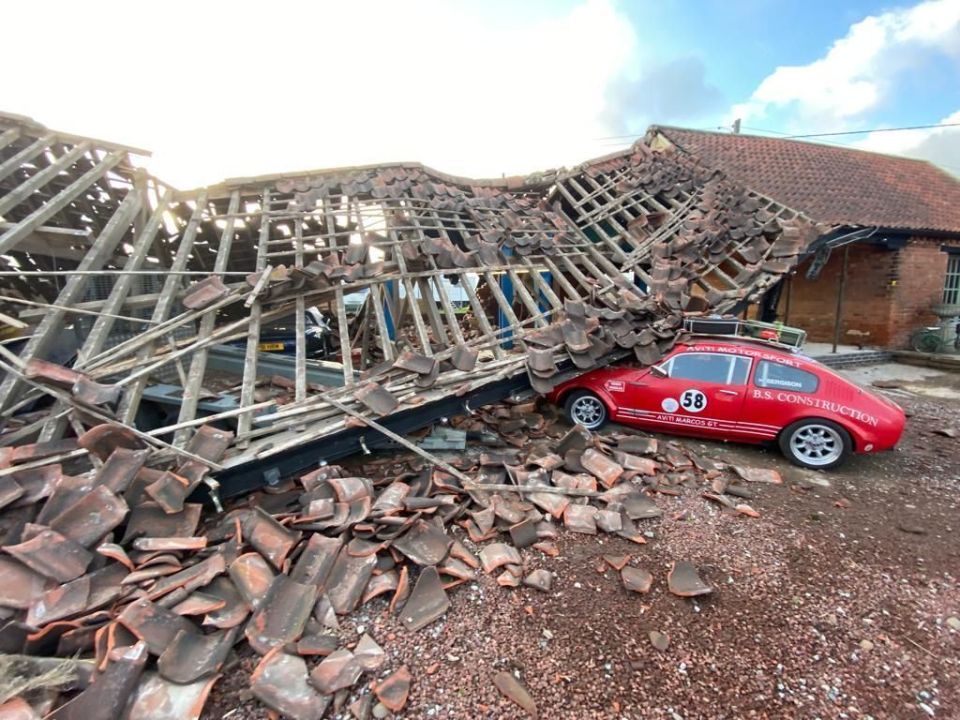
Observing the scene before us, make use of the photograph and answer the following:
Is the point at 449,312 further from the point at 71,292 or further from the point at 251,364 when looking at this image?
the point at 71,292

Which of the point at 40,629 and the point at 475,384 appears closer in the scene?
the point at 40,629

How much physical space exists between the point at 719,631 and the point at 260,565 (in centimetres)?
352

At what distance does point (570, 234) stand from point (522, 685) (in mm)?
8568

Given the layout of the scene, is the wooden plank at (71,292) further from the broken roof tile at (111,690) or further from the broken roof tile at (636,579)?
the broken roof tile at (636,579)

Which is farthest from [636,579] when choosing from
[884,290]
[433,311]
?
[884,290]

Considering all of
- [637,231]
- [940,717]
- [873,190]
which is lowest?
[940,717]

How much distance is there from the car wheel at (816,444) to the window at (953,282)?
538 inches

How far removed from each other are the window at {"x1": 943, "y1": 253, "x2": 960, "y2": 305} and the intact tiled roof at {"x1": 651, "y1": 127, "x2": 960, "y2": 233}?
1210 mm

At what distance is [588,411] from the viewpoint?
22.1ft

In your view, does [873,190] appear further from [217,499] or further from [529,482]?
[217,499]

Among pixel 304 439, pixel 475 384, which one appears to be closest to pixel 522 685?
pixel 304 439

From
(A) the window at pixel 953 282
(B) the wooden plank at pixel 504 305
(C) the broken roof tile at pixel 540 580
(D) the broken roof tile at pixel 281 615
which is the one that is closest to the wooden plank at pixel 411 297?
(B) the wooden plank at pixel 504 305

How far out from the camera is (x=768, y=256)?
895cm

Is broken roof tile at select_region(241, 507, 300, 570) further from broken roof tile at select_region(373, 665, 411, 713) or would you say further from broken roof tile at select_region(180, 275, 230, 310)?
broken roof tile at select_region(180, 275, 230, 310)
